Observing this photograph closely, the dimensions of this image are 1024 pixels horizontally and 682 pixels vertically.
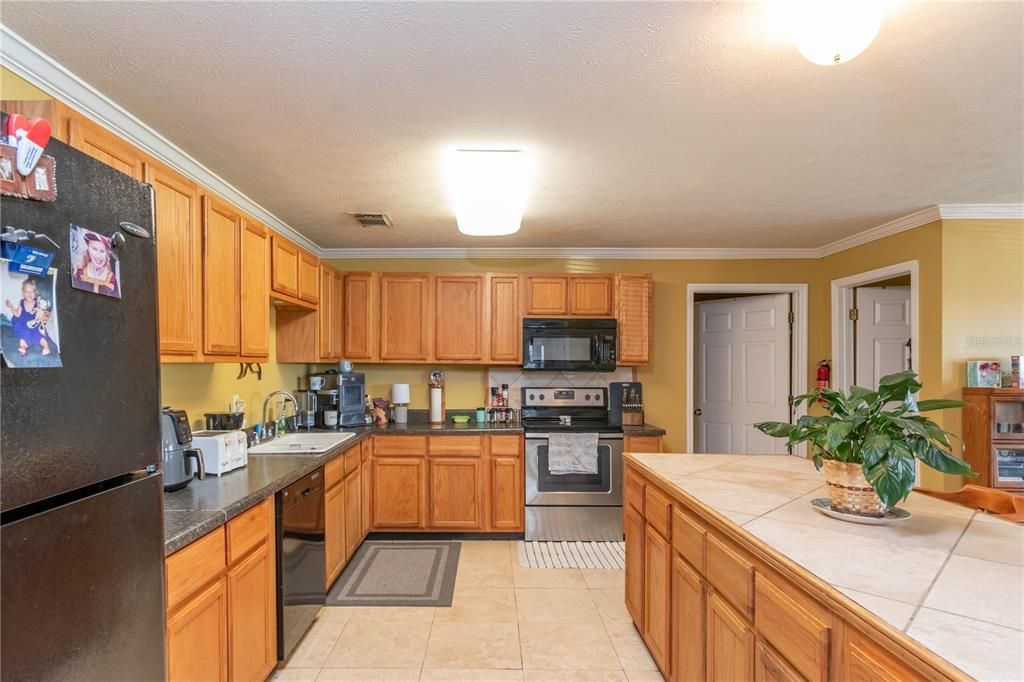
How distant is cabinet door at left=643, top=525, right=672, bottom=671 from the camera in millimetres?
2016

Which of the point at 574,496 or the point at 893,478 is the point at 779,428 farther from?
the point at 574,496

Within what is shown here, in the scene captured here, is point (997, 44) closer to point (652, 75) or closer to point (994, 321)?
point (652, 75)

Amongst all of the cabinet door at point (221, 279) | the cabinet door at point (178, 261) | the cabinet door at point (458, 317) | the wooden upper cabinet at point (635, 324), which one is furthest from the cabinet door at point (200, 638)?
the wooden upper cabinet at point (635, 324)

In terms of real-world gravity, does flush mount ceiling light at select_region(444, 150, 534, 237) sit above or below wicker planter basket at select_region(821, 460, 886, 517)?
above

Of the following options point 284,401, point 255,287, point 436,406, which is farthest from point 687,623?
point 284,401

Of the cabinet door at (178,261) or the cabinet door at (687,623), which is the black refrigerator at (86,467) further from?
the cabinet door at (687,623)

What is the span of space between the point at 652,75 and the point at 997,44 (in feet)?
3.35

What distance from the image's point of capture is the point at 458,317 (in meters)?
4.03

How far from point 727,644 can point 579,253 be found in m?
3.25

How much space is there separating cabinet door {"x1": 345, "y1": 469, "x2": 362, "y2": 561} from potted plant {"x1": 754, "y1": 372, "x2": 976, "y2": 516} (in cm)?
262

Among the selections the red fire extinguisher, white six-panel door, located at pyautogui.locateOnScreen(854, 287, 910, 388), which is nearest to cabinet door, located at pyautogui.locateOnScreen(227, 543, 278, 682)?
the red fire extinguisher

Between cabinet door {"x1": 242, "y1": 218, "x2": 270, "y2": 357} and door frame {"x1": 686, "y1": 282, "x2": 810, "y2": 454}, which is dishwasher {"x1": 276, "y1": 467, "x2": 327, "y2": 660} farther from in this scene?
door frame {"x1": 686, "y1": 282, "x2": 810, "y2": 454}

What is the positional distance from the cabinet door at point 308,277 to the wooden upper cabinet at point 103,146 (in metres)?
1.50

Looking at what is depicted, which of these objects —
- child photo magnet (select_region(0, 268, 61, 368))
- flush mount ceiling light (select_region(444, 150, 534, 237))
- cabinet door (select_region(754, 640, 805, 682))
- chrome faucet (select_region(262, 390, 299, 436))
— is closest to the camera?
child photo magnet (select_region(0, 268, 61, 368))
